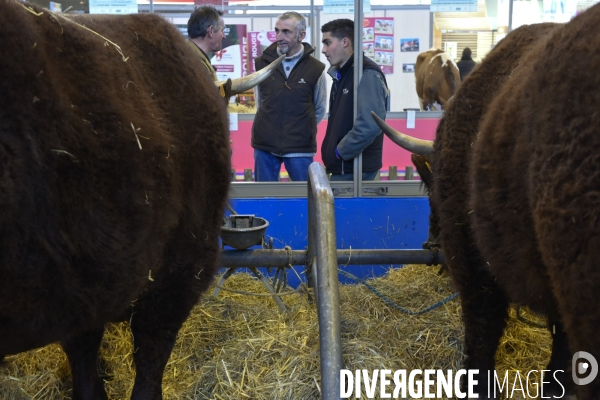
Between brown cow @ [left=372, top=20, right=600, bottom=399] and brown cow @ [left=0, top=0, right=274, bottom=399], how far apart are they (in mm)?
1117

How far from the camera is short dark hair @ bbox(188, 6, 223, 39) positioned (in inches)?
193

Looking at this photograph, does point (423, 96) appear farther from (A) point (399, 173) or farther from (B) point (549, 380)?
(B) point (549, 380)

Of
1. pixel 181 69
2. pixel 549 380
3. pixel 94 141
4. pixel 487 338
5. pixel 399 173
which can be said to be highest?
pixel 181 69

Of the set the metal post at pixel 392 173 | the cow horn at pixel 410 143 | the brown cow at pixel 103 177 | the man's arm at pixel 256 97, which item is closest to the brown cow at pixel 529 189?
the cow horn at pixel 410 143

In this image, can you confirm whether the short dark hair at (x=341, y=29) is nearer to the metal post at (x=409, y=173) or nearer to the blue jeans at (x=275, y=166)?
the blue jeans at (x=275, y=166)

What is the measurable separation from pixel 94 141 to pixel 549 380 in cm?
260

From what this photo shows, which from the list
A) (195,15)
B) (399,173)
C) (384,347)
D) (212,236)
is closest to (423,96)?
(399,173)

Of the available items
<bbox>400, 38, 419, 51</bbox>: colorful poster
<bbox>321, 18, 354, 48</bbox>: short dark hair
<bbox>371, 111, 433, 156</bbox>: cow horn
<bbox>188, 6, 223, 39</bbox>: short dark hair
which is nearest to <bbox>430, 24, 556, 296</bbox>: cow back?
Answer: <bbox>371, 111, 433, 156</bbox>: cow horn

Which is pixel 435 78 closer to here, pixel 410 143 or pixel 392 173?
pixel 392 173

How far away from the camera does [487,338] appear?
121 inches

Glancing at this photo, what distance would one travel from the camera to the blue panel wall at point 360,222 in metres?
5.07

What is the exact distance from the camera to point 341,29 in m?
5.27

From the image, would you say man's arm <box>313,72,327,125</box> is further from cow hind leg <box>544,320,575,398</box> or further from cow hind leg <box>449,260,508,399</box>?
cow hind leg <box>544,320,575,398</box>

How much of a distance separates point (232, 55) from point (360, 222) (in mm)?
2154
